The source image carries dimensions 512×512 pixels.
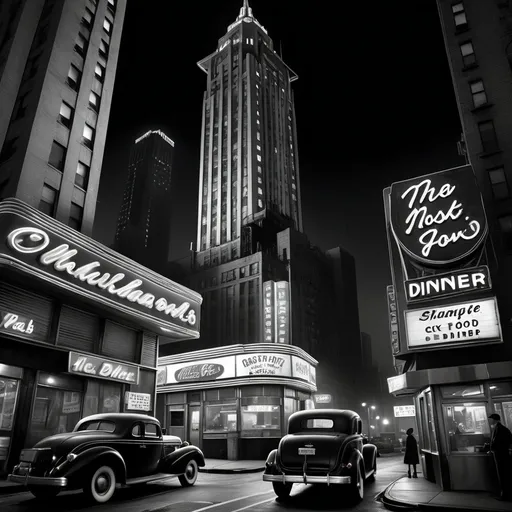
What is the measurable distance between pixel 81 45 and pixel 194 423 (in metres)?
27.1

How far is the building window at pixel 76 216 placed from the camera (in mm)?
24109

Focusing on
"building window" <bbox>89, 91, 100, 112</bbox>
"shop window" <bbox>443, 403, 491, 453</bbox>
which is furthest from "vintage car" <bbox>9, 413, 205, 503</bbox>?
"building window" <bbox>89, 91, 100, 112</bbox>

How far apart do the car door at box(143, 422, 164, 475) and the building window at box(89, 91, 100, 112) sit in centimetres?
2275

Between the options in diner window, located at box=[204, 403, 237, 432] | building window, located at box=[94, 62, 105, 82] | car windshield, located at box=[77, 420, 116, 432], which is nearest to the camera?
car windshield, located at box=[77, 420, 116, 432]

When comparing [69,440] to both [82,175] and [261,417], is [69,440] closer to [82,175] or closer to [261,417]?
[261,417]

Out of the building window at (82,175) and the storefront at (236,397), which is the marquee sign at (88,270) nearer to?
the storefront at (236,397)

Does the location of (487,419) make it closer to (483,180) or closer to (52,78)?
(483,180)

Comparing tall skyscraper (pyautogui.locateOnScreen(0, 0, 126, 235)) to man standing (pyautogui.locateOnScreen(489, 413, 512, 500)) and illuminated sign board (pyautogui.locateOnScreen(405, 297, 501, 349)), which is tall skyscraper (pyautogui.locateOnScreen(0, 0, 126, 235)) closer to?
illuminated sign board (pyautogui.locateOnScreen(405, 297, 501, 349))

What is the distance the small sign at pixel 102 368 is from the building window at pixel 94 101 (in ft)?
57.4

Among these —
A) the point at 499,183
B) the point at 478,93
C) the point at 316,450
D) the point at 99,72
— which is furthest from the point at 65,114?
the point at 316,450

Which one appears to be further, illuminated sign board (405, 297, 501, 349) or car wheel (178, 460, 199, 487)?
car wheel (178, 460, 199, 487)

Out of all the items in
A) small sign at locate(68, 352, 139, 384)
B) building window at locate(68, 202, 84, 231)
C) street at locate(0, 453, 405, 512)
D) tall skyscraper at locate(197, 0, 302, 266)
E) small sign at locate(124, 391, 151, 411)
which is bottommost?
street at locate(0, 453, 405, 512)

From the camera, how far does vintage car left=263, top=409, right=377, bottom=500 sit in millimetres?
10188

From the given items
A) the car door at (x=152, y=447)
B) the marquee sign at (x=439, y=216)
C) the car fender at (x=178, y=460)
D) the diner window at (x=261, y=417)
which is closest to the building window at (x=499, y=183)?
the marquee sign at (x=439, y=216)
